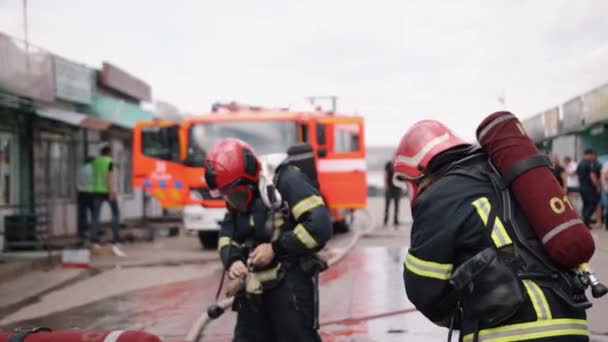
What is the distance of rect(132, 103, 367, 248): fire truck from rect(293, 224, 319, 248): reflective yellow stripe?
9256 millimetres

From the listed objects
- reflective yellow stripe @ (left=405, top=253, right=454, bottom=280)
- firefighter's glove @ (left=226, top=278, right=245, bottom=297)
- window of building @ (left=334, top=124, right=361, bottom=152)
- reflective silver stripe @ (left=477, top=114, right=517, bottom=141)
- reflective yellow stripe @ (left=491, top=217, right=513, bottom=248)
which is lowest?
firefighter's glove @ (left=226, top=278, right=245, bottom=297)

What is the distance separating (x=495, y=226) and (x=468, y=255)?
0.13 m

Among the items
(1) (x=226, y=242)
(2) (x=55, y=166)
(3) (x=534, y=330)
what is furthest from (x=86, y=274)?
(3) (x=534, y=330)

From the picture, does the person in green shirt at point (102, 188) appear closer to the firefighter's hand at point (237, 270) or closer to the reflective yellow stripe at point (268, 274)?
the firefighter's hand at point (237, 270)

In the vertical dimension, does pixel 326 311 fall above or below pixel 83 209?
below

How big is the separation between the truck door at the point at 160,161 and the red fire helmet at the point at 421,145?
34.6 feet

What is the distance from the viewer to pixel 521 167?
8.22 feet

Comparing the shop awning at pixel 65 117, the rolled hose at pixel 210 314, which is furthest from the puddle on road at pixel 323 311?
the shop awning at pixel 65 117

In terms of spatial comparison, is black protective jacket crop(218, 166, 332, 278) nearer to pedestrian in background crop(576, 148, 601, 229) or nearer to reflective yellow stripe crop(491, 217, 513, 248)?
reflective yellow stripe crop(491, 217, 513, 248)

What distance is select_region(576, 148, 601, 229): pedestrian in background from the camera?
15297 millimetres

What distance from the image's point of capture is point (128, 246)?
1490 centimetres

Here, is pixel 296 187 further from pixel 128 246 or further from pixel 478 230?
pixel 128 246

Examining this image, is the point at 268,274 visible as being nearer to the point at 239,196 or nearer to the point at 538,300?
the point at 239,196

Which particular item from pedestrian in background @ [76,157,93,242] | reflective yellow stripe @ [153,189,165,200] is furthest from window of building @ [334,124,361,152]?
pedestrian in background @ [76,157,93,242]
